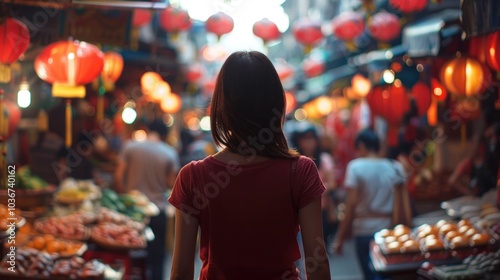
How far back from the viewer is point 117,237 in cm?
938

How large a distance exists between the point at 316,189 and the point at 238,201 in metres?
0.38

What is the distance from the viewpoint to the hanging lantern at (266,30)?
50.2 ft

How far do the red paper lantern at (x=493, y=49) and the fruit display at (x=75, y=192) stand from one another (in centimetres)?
649

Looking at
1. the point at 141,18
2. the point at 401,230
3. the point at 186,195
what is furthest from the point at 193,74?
the point at 186,195

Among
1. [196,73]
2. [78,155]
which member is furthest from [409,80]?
[196,73]

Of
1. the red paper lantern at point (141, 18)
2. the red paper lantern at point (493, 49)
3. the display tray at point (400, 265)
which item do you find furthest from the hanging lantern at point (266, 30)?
the red paper lantern at point (493, 49)

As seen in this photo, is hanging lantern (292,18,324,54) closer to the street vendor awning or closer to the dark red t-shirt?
the street vendor awning

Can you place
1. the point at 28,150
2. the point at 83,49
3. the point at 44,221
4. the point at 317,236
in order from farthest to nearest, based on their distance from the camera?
the point at 28,150 → the point at 44,221 → the point at 83,49 → the point at 317,236

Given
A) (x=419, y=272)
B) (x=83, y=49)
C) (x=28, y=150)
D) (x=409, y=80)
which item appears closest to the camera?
(x=419, y=272)

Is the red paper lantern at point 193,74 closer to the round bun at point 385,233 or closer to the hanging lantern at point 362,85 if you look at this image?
the hanging lantern at point 362,85

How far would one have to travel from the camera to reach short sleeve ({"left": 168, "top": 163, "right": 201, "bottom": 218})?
3.56 metres

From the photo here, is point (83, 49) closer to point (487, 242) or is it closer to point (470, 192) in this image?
point (487, 242)

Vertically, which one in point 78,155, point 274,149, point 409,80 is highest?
point 274,149

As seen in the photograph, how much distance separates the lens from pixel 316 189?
11.6 ft
